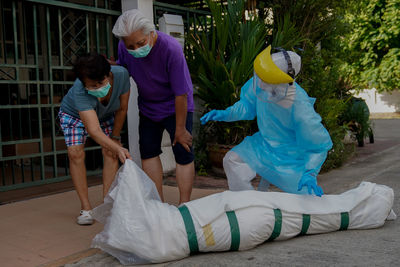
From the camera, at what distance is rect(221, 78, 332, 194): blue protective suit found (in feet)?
10.3

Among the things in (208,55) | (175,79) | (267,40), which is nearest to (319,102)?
(267,40)

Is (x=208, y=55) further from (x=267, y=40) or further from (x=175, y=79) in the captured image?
(x=175, y=79)

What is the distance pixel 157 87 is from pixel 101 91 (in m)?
0.50

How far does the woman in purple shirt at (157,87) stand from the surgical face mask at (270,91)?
59 centimetres

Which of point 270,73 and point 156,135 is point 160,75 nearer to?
point 156,135

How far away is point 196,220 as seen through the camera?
282 centimetres

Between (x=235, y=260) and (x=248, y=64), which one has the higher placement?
(x=248, y=64)

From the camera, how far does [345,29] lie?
23.3ft

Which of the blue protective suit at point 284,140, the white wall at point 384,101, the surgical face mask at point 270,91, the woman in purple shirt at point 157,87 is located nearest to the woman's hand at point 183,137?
the woman in purple shirt at point 157,87

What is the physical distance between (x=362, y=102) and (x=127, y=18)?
19.6 ft

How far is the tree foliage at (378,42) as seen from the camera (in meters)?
16.1

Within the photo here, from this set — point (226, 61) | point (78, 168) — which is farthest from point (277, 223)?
point (226, 61)

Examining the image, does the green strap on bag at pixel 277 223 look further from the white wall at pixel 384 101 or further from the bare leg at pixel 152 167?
the white wall at pixel 384 101

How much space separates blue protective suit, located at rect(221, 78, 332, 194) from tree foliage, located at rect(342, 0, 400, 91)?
1345 cm
